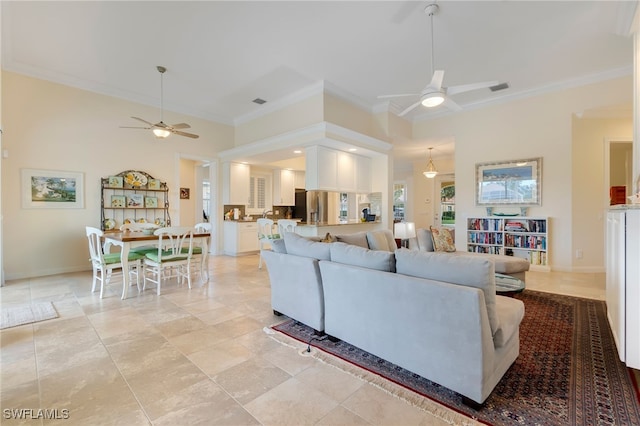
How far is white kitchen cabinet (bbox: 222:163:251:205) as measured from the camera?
693 cm

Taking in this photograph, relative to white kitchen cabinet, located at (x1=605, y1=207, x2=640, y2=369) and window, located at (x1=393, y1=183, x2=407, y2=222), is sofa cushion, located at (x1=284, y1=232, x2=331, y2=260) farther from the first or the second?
window, located at (x1=393, y1=183, x2=407, y2=222)

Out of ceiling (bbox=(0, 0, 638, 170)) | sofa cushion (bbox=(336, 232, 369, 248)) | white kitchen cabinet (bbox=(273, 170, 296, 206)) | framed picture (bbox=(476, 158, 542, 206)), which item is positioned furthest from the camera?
white kitchen cabinet (bbox=(273, 170, 296, 206))

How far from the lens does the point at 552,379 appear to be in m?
1.88

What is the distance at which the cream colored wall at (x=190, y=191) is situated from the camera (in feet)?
26.7

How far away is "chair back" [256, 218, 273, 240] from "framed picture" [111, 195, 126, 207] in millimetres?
2578

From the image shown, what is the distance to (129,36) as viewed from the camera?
11.9 feet

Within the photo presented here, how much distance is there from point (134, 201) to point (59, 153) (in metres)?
1.34

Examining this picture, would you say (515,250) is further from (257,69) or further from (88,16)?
(88,16)

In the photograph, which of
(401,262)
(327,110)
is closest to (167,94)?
(327,110)

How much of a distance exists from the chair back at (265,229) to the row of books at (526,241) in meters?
4.50

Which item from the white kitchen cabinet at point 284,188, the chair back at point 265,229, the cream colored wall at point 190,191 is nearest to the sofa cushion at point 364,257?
the chair back at point 265,229

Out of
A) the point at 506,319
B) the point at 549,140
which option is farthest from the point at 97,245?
the point at 549,140

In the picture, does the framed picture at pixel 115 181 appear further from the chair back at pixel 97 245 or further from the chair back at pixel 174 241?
the chair back at pixel 174 241

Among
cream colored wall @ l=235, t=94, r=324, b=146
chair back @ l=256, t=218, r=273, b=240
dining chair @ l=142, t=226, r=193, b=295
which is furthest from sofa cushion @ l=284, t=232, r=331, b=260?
cream colored wall @ l=235, t=94, r=324, b=146
